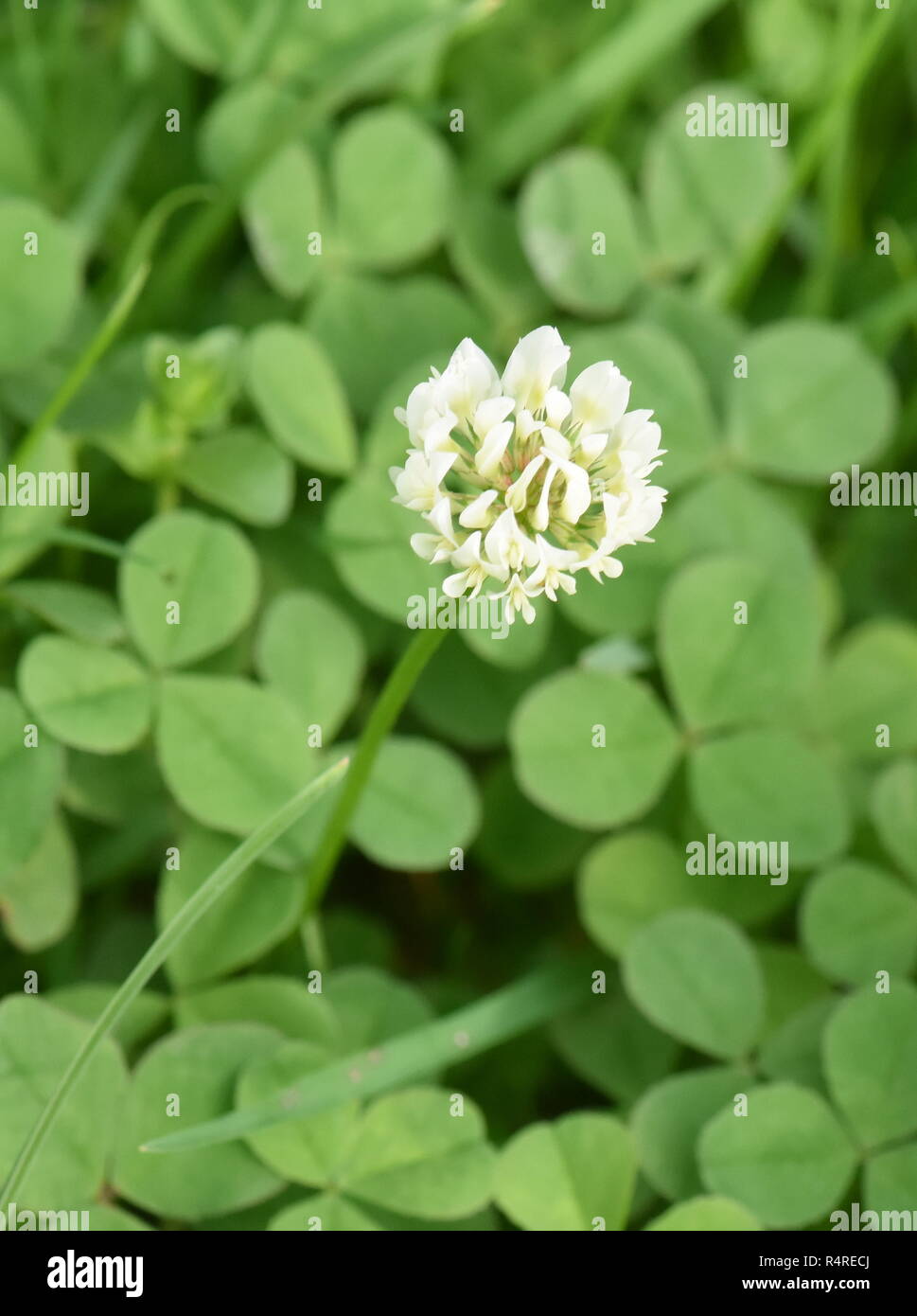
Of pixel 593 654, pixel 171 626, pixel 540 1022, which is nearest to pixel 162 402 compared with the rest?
pixel 171 626

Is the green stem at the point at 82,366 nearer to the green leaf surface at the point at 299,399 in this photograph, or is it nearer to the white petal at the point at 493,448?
the green leaf surface at the point at 299,399

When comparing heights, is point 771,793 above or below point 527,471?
below

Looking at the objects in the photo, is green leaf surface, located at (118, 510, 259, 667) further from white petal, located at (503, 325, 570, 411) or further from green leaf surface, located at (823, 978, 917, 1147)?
green leaf surface, located at (823, 978, 917, 1147)

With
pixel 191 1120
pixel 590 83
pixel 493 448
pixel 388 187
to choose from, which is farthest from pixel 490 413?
→ pixel 590 83

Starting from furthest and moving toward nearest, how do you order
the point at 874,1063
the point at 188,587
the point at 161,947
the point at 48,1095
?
the point at 188,587, the point at 874,1063, the point at 48,1095, the point at 161,947

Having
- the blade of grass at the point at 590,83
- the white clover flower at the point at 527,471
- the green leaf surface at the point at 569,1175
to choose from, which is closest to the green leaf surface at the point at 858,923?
the green leaf surface at the point at 569,1175

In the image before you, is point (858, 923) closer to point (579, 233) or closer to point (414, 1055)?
point (414, 1055)

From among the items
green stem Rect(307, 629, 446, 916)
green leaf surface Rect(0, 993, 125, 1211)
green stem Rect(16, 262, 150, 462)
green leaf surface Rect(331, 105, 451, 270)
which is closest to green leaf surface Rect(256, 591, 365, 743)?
green stem Rect(307, 629, 446, 916)
